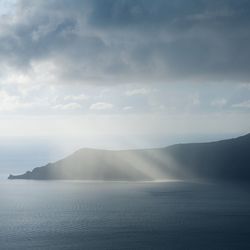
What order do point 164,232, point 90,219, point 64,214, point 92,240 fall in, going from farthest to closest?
point 64,214 → point 90,219 → point 164,232 → point 92,240

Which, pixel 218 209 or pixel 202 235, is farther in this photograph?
pixel 218 209

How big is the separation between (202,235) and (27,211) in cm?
8184

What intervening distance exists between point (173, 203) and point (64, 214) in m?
49.2

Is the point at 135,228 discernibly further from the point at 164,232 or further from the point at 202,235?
the point at 202,235

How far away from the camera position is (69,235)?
134 m

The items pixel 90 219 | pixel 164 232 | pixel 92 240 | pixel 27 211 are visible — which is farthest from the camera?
pixel 27 211

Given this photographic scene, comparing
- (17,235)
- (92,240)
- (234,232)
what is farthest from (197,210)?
(17,235)

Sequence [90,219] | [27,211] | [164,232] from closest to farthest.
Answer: [164,232]
[90,219]
[27,211]

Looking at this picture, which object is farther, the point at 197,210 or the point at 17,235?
the point at 197,210

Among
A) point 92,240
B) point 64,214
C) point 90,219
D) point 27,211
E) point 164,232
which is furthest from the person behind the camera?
point 27,211

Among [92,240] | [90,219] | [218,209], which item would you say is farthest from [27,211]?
[218,209]

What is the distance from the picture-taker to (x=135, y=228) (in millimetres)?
142125

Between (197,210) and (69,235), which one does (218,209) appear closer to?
(197,210)

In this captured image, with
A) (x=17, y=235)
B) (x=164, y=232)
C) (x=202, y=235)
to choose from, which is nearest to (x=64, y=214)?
(x=17, y=235)
